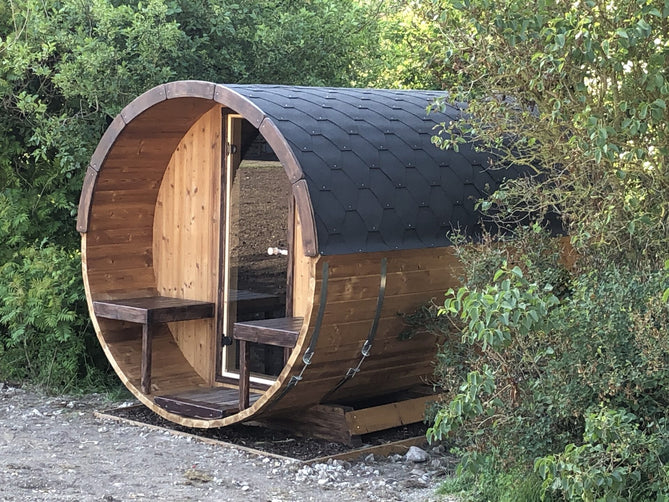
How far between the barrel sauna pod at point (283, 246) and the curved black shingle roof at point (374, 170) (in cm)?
1

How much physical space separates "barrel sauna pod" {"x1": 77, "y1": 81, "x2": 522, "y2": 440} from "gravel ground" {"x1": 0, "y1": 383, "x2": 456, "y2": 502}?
35 centimetres

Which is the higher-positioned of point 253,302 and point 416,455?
point 253,302

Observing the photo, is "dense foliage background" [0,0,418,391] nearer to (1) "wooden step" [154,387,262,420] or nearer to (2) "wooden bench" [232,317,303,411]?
(1) "wooden step" [154,387,262,420]

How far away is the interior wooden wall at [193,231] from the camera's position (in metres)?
8.45

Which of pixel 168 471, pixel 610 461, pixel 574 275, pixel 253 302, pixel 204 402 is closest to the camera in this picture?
pixel 610 461

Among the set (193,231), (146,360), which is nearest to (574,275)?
(146,360)

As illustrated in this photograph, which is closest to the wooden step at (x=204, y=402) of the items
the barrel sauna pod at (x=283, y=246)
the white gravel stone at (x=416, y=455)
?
the barrel sauna pod at (x=283, y=246)

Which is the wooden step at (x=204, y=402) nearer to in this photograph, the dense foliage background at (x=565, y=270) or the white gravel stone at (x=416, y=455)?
the white gravel stone at (x=416, y=455)

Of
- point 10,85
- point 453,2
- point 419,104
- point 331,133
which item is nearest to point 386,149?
point 331,133

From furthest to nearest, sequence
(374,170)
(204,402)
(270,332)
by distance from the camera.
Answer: (204,402) → (374,170) → (270,332)

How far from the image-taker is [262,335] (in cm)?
698

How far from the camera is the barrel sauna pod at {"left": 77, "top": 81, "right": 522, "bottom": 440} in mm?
6785

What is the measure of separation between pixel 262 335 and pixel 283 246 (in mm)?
1144

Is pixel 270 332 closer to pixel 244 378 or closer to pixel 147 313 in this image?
pixel 244 378
